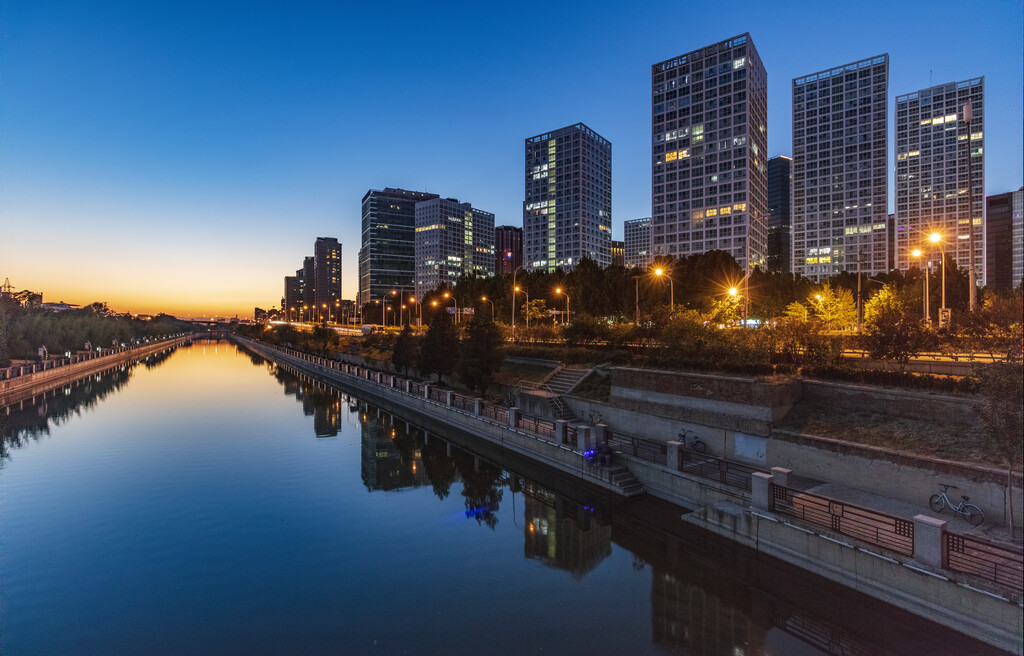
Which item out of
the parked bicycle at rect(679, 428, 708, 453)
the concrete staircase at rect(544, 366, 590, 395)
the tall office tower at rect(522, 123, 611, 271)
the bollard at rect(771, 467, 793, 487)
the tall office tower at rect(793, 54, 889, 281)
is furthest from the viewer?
the tall office tower at rect(522, 123, 611, 271)

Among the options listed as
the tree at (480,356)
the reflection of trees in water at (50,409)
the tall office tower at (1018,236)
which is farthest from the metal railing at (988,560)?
the tall office tower at (1018,236)

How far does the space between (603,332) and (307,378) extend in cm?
4756

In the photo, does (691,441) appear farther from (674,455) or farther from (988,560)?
(988,560)

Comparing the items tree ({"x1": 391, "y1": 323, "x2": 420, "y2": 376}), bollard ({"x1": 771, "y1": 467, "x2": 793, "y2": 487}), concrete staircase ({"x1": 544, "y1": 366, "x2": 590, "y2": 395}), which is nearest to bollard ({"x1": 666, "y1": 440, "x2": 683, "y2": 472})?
bollard ({"x1": 771, "y1": 467, "x2": 793, "y2": 487})

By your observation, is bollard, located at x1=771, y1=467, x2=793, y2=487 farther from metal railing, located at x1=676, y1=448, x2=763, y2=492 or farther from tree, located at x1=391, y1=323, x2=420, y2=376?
tree, located at x1=391, y1=323, x2=420, y2=376

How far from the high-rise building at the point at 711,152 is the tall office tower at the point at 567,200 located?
36.9m

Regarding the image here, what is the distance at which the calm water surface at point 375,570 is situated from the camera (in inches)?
410

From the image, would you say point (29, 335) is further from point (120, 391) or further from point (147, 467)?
point (147, 467)

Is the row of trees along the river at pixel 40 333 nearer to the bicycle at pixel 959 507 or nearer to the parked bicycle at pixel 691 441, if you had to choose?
the parked bicycle at pixel 691 441

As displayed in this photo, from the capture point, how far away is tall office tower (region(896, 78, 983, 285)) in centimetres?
14312

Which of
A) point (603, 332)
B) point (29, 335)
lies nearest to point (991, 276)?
point (603, 332)

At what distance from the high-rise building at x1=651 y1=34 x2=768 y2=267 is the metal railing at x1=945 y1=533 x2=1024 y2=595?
362 feet

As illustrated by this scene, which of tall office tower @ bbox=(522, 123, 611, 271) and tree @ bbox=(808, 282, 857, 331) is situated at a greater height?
tall office tower @ bbox=(522, 123, 611, 271)

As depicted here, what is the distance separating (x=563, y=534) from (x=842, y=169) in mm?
173554
